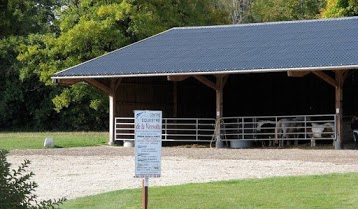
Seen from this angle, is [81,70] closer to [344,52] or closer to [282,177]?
[344,52]

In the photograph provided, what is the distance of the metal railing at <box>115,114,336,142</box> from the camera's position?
2539cm

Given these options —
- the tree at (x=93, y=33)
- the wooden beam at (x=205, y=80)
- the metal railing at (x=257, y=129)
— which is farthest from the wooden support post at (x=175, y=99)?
the tree at (x=93, y=33)

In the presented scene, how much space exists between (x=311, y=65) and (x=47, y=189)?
1070 centimetres

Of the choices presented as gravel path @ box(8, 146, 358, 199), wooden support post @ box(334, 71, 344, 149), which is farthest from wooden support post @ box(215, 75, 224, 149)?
wooden support post @ box(334, 71, 344, 149)

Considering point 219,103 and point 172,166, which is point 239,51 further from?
point 172,166

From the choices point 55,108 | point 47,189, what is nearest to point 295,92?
point 55,108

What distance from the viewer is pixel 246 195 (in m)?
13.1

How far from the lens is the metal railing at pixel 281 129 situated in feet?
82.9

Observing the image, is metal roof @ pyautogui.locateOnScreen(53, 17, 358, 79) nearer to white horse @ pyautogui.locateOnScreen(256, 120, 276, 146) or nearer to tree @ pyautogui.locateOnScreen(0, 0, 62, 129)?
white horse @ pyautogui.locateOnScreen(256, 120, 276, 146)

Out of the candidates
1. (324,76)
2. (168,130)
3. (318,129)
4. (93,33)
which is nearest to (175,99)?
(168,130)

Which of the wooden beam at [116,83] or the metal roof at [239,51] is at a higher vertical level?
the metal roof at [239,51]

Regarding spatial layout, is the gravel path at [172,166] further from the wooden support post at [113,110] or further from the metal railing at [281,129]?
the wooden support post at [113,110]

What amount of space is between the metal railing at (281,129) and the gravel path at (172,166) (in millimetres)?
1224

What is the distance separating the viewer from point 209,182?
595 inches
